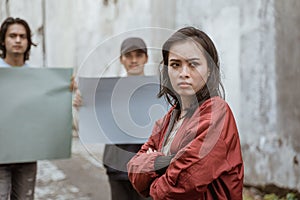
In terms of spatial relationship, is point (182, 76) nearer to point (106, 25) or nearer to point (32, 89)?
point (32, 89)

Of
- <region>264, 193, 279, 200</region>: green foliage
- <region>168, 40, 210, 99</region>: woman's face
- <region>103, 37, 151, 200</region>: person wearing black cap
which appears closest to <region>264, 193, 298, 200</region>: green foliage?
<region>264, 193, 279, 200</region>: green foliage

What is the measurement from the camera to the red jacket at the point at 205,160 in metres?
1.42

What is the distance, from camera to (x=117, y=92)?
2.68 metres

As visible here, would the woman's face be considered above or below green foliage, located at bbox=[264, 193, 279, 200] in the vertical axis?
above

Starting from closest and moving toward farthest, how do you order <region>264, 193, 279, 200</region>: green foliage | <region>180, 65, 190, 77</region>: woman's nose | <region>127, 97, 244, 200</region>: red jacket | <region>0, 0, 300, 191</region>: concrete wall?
<region>127, 97, 244, 200</region>: red jacket
<region>180, 65, 190, 77</region>: woman's nose
<region>0, 0, 300, 191</region>: concrete wall
<region>264, 193, 279, 200</region>: green foliage

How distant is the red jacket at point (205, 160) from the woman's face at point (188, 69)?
0.08 m

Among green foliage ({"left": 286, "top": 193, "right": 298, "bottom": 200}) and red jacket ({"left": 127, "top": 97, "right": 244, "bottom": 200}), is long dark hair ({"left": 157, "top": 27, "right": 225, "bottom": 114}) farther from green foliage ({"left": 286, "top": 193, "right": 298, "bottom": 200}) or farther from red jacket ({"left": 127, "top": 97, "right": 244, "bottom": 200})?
green foliage ({"left": 286, "top": 193, "right": 298, "bottom": 200})

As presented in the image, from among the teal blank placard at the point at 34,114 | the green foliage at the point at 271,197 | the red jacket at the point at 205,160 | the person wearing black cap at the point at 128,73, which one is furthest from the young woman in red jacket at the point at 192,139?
the green foliage at the point at 271,197

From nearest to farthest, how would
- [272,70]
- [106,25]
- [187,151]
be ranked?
[187,151] → [272,70] → [106,25]

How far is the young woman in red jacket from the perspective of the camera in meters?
1.43

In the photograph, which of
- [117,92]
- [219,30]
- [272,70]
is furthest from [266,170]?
[117,92]

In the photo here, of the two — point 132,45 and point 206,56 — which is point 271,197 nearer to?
point 132,45

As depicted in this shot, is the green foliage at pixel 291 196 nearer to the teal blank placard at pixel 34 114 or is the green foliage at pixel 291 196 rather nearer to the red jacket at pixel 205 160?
the teal blank placard at pixel 34 114

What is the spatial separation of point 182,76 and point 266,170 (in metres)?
2.85
